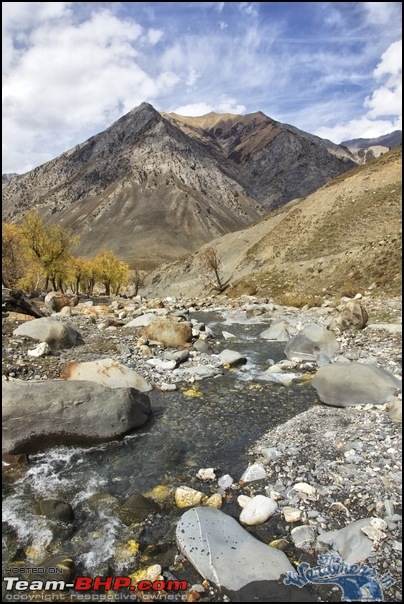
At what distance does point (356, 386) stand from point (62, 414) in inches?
368

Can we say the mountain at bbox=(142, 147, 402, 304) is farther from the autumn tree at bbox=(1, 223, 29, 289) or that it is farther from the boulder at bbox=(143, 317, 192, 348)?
the autumn tree at bbox=(1, 223, 29, 289)

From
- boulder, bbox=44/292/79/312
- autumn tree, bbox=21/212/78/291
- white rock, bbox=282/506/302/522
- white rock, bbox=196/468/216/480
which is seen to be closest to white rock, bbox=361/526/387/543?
white rock, bbox=282/506/302/522

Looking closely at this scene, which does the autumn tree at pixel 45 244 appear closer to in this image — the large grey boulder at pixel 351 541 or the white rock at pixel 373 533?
the large grey boulder at pixel 351 541

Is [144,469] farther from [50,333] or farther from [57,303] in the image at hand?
[57,303]

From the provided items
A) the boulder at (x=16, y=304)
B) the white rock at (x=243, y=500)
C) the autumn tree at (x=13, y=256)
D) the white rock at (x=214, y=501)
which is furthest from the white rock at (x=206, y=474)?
the autumn tree at (x=13, y=256)

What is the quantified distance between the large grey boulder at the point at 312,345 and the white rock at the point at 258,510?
12.0 meters

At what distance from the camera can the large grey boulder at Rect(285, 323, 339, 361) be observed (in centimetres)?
2034

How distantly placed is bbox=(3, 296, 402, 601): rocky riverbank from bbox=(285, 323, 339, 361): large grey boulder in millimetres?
98

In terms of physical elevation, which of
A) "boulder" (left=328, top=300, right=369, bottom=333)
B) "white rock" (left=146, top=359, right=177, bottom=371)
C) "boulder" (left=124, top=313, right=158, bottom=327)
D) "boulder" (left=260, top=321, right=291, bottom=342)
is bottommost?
"white rock" (left=146, top=359, right=177, bottom=371)

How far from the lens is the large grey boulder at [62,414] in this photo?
444 inches

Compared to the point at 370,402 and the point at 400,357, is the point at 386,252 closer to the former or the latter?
the point at 400,357

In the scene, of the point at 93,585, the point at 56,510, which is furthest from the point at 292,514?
the point at 56,510

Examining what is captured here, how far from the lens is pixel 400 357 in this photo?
1755 centimetres

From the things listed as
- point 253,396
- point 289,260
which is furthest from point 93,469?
point 289,260
